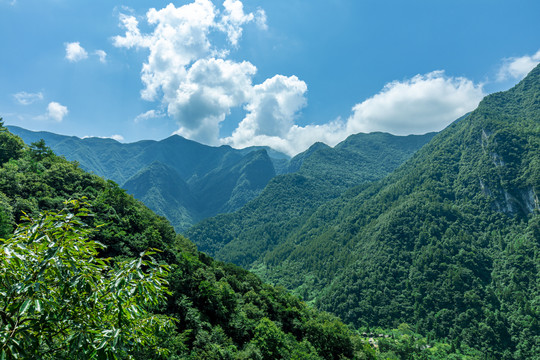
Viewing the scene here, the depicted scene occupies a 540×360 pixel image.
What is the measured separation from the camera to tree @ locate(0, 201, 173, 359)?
14.4ft

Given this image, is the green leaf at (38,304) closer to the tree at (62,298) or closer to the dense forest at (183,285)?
the tree at (62,298)

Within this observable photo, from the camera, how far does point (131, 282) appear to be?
530 centimetres

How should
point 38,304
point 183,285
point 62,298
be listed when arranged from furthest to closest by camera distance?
point 183,285 → point 62,298 → point 38,304

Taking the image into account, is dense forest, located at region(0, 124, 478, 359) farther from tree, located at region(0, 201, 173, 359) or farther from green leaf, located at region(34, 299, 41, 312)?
green leaf, located at region(34, 299, 41, 312)

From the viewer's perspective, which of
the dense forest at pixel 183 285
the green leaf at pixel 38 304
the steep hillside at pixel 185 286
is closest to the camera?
the green leaf at pixel 38 304

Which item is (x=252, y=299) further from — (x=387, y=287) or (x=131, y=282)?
(x=387, y=287)

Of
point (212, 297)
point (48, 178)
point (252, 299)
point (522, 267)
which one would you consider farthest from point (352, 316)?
point (48, 178)

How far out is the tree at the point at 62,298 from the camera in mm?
4383

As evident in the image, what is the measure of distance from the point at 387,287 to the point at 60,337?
21236cm

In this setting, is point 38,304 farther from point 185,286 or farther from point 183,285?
point 185,286

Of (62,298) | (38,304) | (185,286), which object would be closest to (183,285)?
(185,286)

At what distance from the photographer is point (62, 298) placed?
4852mm

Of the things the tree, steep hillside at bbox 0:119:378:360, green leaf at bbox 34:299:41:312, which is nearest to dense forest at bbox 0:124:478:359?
steep hillside at bbox 0:119:378:360

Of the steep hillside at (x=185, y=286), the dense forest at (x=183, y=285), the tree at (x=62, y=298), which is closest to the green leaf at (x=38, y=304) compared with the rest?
the tree at (x=62, y=298)
